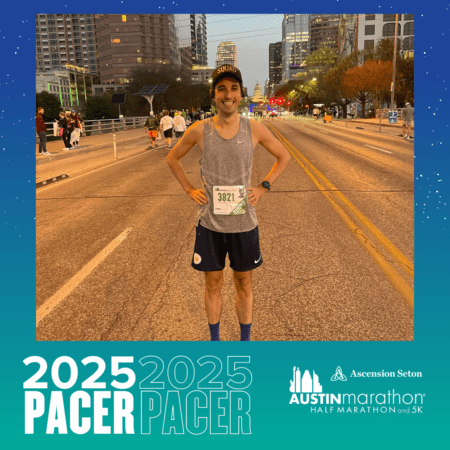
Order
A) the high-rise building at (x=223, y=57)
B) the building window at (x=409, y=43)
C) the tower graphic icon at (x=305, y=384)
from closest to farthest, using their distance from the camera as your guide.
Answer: the tower graphic icon at (x=305, y=384) → the high-rise building at (x=223, y=57) → the building window at (x=409, y=43)

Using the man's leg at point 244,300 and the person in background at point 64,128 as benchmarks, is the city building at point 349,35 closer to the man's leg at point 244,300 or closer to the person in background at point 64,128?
the person in background at point 64,128

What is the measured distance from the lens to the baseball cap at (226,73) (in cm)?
302

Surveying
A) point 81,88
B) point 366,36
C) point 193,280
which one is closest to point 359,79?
point 366,36

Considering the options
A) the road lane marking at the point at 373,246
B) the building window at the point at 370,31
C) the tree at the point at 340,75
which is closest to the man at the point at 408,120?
the road lane marking at the point at 373,246

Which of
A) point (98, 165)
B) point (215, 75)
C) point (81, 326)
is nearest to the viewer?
point (215, 75)

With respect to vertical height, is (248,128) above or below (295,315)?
above

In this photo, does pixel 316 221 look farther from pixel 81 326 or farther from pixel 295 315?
pixel 81 326

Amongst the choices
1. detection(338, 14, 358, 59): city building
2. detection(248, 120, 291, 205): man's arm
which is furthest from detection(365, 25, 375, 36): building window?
detection(248, 120, 291, 205): man's arm

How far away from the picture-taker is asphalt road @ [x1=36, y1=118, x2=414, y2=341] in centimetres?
396

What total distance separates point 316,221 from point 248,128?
473 cm

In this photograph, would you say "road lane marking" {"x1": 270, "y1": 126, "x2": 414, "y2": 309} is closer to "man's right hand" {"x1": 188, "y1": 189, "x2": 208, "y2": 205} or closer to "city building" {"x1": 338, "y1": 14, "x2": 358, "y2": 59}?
"man's right hand" {"x1": 188, "y1": 189, "x2": 208, "y2": 205}

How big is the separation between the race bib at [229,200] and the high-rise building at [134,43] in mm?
171965

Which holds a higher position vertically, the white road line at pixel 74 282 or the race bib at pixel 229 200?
the race bib at pixel 229 200

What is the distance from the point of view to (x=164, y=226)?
759 cm
